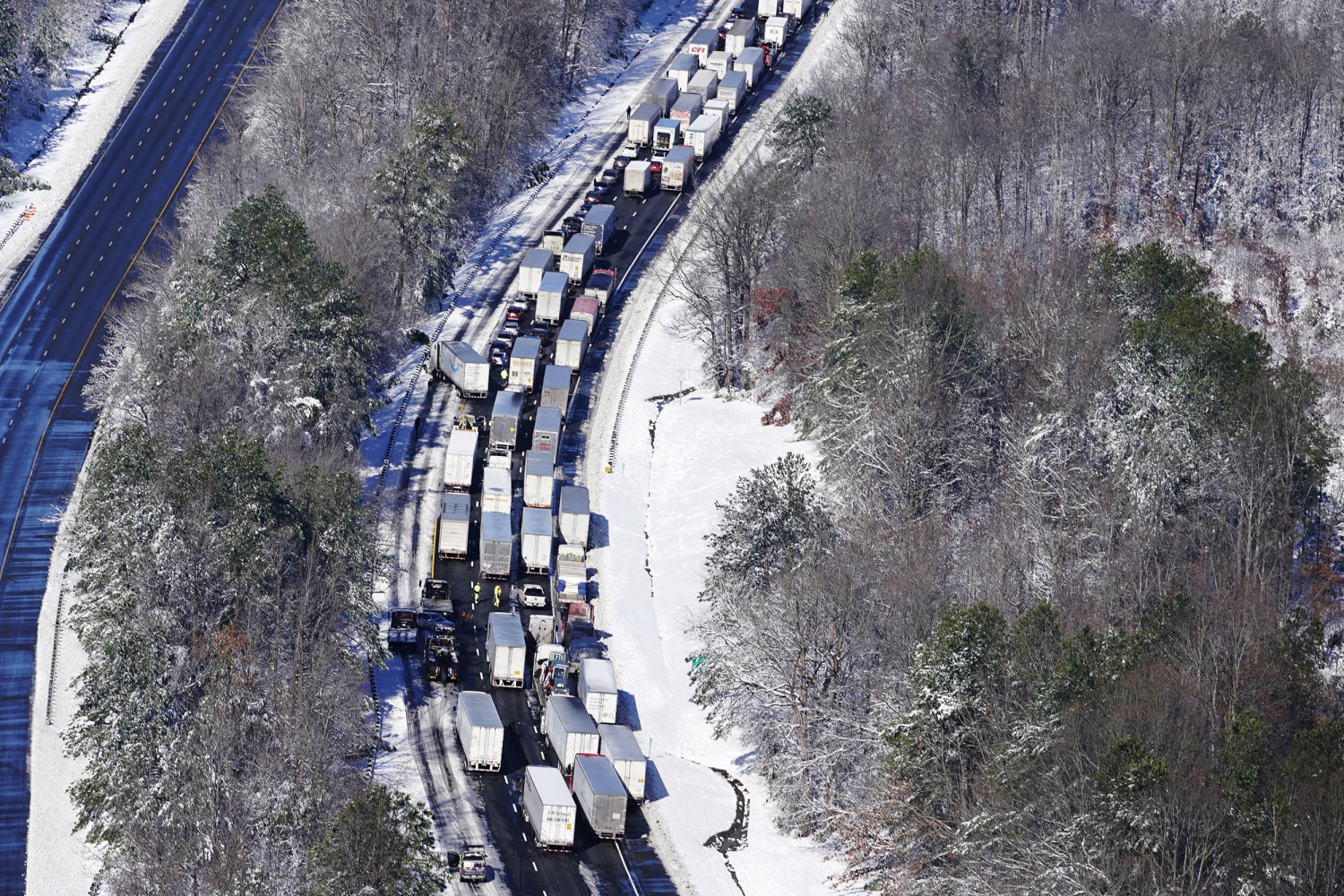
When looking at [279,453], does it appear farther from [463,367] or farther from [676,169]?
[676,169]

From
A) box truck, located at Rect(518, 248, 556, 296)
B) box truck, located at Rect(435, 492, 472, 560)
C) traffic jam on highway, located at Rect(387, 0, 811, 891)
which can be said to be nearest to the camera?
traffic jam on highway, located at Rect(387, 0, 811, 891)

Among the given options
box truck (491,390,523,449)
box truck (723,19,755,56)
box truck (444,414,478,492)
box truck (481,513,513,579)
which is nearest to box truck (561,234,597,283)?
box truck (491,390,523,449)

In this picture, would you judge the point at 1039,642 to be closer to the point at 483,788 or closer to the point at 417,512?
the point at 483,788

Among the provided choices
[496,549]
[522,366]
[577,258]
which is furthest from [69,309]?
[496,549]

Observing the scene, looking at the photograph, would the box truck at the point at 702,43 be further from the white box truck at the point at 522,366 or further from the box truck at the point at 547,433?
the box truck at the point at 547,433

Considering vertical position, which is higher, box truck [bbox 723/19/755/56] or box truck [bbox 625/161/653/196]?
box truck [bbox 723/19/755/56]

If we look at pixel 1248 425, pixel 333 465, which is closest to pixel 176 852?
pixel 333 465

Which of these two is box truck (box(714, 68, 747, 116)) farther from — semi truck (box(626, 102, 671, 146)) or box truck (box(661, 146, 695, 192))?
box truck (box(661, 146, 695, 192))
